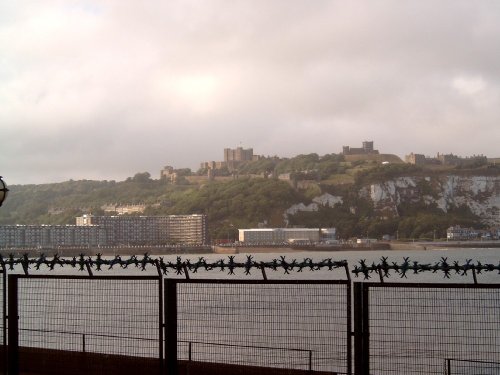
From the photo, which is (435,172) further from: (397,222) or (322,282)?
(322,282)

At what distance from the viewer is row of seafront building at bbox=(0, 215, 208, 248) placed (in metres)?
106

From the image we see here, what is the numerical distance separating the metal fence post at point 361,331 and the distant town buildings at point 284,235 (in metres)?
125

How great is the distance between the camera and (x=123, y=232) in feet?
425

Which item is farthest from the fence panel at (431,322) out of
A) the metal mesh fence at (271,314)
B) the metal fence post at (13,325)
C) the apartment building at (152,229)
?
the apartment building at (152,229)

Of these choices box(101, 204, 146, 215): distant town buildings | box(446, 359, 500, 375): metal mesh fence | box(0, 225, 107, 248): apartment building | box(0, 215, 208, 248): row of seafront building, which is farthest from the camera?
box(101, 204, 146, 215): distant town buildings

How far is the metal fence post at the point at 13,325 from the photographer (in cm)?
1002

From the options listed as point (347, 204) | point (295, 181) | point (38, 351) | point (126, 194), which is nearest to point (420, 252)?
point (347, 204)

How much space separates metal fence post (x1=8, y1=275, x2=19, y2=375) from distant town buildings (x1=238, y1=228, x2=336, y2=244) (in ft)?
405

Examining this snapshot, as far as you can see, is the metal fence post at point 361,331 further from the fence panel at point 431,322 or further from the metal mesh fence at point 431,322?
the metal mesh fence at point 431,322

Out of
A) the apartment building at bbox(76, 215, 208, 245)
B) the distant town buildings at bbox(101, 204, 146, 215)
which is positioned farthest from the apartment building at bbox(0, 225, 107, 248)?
the distant town buildings at bbox(101, 204, 146, 215)

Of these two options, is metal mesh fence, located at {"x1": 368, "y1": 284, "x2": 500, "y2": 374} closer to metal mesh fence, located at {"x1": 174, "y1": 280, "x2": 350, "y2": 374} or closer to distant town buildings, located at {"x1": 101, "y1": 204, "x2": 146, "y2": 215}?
metal mesh fence, located at {"x1": 174, "y1": 280, "x2": 350, "y2": 374}

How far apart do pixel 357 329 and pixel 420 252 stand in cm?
14152

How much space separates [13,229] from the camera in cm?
10119

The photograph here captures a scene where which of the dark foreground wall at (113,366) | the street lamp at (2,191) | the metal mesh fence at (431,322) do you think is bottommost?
the dark foreground wall at (113,366)
